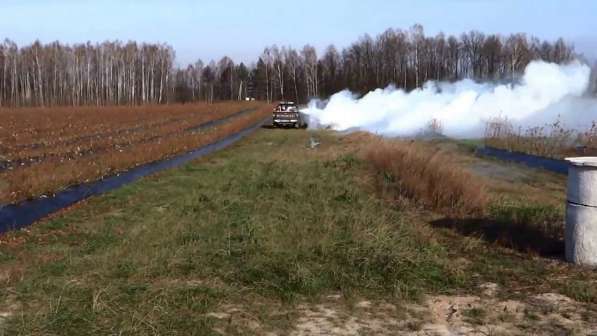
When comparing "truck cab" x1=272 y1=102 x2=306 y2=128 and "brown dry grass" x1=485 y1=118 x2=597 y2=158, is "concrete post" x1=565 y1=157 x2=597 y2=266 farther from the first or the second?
"truck cab" x1=272 y1=102 x2=306 y2=128

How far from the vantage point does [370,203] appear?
12.9 m

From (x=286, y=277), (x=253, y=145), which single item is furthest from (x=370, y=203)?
(x=253, y=145)

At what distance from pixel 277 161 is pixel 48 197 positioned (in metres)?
9.01

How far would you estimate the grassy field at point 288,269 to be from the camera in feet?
20.4

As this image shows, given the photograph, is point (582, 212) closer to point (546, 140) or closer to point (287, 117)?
point (546, 140)

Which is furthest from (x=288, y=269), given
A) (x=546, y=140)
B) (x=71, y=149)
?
(x=71, y=149)

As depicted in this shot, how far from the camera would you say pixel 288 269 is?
25.8ft

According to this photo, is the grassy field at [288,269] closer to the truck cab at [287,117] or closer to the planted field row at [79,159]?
the planted field row at [79,159]

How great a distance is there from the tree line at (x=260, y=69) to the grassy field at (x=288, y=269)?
8845 cm

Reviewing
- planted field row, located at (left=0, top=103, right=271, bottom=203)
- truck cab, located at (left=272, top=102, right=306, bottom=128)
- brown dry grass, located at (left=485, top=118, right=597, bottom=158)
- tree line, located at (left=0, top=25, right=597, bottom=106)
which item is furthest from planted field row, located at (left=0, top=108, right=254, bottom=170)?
tree line, located at (left=0, top=25, right=597, bottom=106)

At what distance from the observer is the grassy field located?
622 centimetres

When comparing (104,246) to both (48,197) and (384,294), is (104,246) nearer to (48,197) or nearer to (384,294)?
(384,294)

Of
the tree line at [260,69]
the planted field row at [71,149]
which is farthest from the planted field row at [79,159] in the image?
the tree line at [260,69]

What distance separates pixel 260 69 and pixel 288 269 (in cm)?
12894
